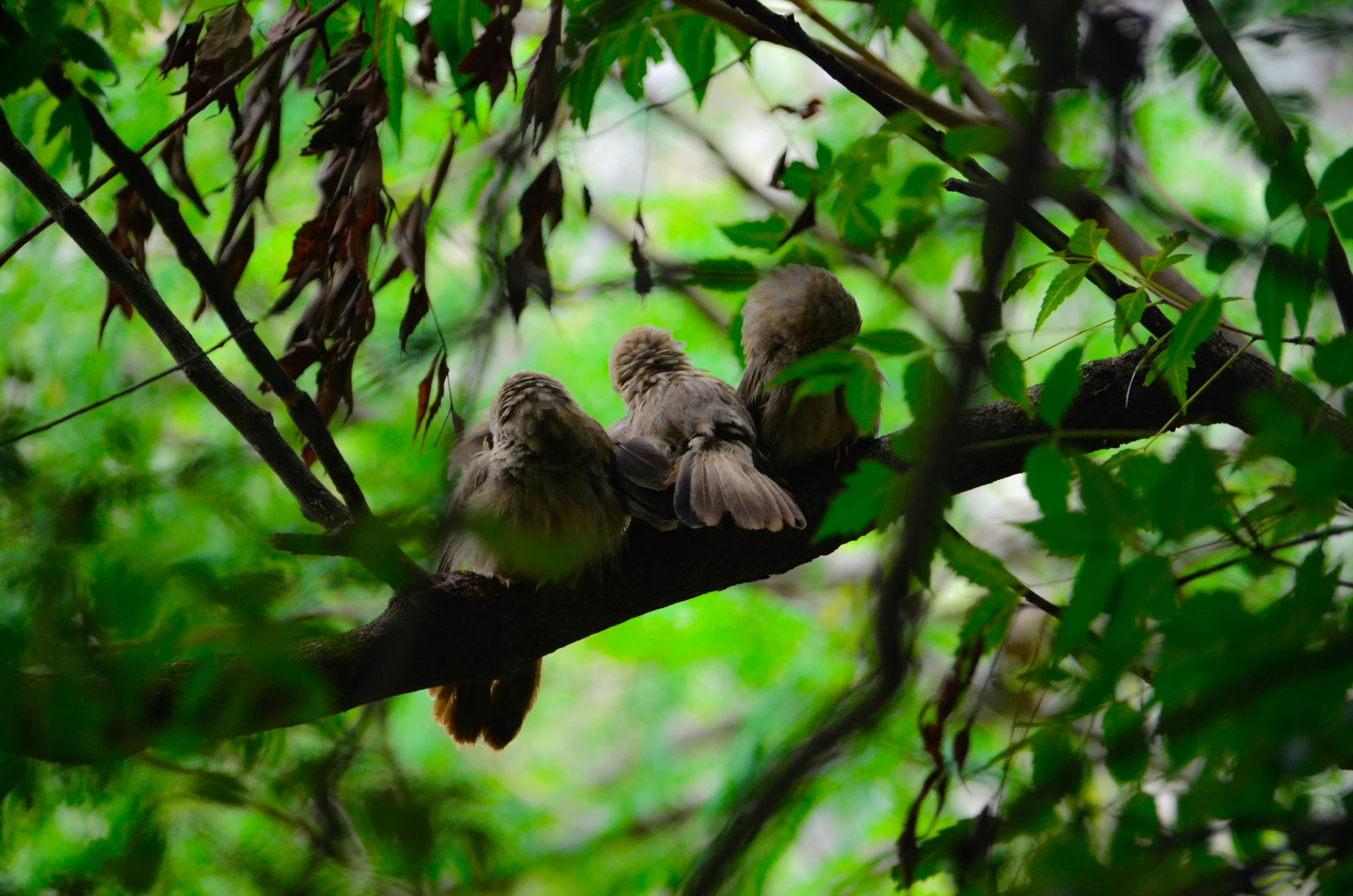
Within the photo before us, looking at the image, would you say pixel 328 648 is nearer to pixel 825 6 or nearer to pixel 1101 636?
pixel 1101 636

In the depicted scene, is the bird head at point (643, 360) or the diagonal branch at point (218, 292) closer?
the diagonal branch at point (218, 292)

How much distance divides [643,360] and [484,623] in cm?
146

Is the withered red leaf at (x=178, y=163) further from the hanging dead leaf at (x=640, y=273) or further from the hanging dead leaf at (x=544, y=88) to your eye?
the hanging dead leaf at (x=640, y=273)

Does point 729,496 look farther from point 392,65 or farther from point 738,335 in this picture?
point 392,65

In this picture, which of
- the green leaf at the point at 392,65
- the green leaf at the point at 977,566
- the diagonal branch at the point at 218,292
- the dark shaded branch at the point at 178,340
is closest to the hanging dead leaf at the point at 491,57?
the green leaf at the point at 392,65

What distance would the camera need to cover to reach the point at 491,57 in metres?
2.21

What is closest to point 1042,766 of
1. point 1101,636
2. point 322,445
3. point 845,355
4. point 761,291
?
point 1101,636

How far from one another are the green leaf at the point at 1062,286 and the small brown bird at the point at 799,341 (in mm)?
996

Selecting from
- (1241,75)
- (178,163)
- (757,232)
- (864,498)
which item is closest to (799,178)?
(757,232)

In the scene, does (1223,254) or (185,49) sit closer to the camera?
(1223,254)

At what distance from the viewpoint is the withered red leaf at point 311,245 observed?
2.39m

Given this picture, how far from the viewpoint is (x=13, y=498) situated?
1.57 m

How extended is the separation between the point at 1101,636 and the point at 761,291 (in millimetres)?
1923

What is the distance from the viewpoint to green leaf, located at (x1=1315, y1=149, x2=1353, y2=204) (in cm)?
153
